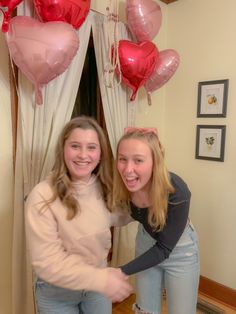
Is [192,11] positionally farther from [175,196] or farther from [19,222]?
[19,222]

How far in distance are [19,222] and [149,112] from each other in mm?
1388

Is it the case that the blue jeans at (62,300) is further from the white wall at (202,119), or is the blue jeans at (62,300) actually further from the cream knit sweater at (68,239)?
the white wall at (202,119)

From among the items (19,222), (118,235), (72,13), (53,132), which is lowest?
(118,235)

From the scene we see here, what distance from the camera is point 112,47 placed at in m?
1.70

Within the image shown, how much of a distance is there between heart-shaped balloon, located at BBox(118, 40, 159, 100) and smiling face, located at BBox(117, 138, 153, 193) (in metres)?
0.70

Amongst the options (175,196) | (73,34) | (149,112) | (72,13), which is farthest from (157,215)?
(149,112)

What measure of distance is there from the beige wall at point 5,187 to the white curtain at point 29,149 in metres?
0.06

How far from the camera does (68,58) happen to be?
1291mm

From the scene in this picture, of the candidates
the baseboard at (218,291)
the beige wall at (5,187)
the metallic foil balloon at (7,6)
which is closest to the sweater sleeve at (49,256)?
the beige wall at (5,187)

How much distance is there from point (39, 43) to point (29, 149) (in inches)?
21.8

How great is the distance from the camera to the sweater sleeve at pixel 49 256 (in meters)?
0.98

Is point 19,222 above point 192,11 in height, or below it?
below

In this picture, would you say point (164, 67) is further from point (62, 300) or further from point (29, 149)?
point (62, 300)

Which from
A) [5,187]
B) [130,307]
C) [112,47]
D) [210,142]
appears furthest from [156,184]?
[130,307]
